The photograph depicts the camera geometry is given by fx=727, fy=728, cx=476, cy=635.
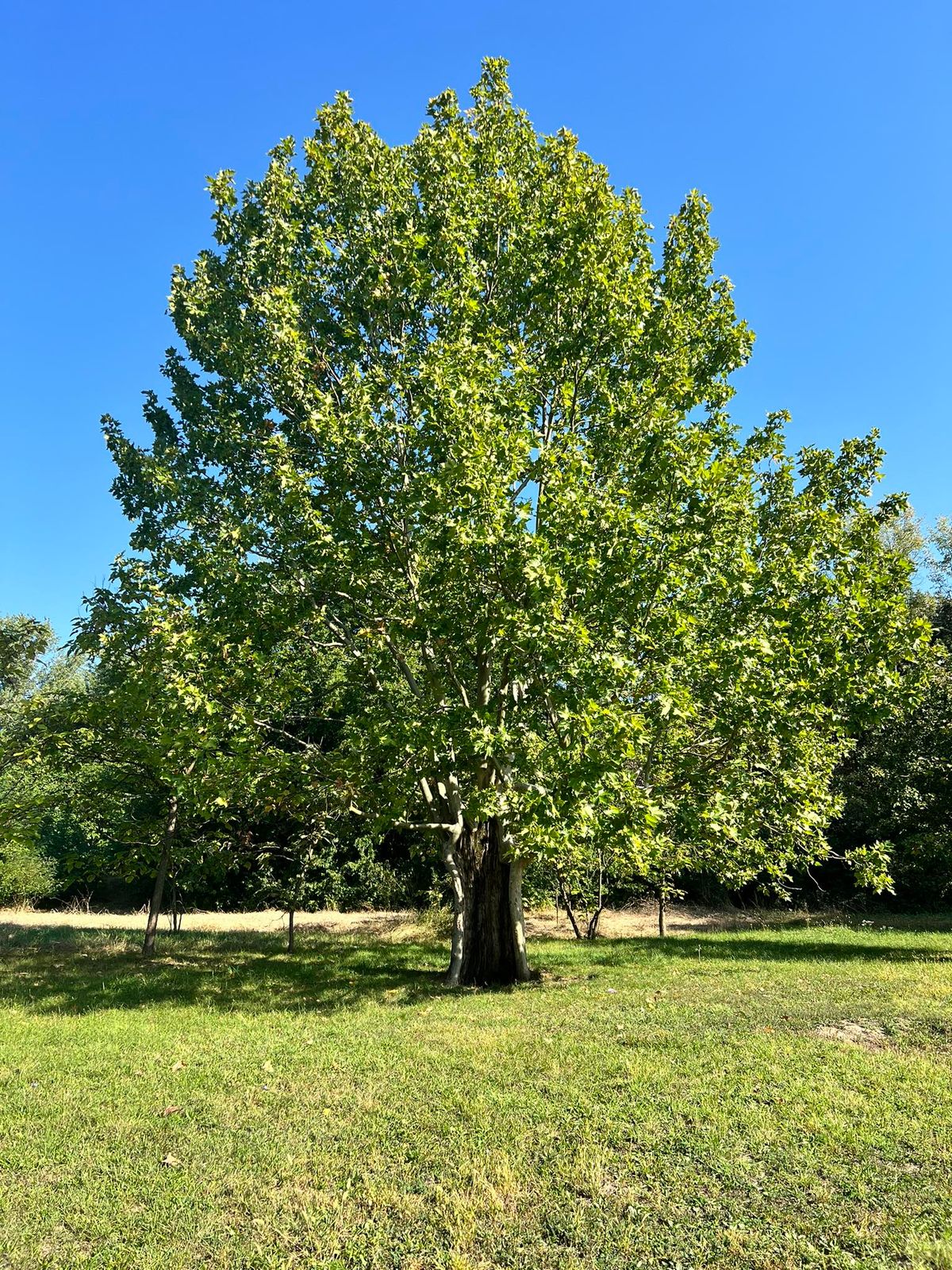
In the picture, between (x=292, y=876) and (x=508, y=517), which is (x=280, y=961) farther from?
(x=508, y=517)

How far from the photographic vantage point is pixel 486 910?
42.0ft

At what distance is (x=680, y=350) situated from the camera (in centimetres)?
1107

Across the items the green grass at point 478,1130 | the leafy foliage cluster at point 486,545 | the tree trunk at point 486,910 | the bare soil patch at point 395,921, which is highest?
the leafy foliage cluster at point 486,545

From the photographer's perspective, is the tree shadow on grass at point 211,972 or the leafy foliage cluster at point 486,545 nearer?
the leafy foliage cluster at point 486,545

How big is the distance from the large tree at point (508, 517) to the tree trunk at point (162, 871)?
4513 mm

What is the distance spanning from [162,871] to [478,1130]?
1106 centimetres

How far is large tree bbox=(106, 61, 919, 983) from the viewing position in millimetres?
9305

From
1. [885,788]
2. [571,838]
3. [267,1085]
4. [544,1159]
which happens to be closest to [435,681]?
[571,838]

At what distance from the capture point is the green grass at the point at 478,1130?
4.16 meters

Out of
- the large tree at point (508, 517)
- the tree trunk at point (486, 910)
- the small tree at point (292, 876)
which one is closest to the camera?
the large tree at point (508, 517)

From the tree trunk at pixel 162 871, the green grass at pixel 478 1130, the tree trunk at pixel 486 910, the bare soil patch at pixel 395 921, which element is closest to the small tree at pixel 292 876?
the bare soil patch at pixel 395 921

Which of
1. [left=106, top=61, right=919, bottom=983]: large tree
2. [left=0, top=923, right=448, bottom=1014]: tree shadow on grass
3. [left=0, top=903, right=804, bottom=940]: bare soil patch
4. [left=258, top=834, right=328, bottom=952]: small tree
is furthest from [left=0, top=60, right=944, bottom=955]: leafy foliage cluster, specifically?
[left=0, top=903, right=804, bottom=940]: bare soil patch

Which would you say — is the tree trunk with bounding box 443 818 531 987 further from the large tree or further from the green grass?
the green grass

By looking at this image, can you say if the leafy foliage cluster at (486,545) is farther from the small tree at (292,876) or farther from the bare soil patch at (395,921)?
the bare soil patch at (395,921)
